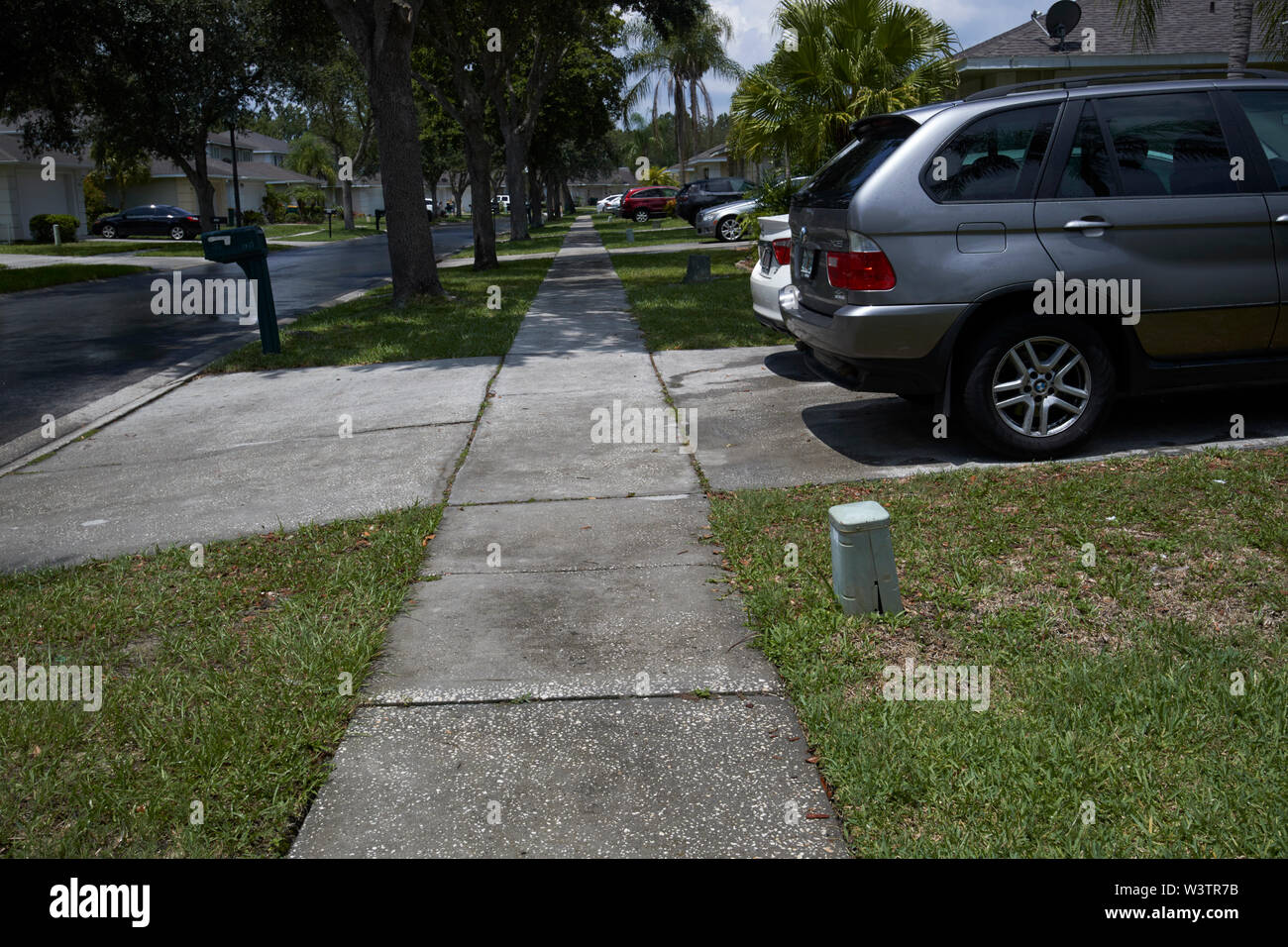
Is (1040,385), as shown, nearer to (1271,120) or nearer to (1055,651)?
(1271,120)

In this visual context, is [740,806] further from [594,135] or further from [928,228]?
[594,135]

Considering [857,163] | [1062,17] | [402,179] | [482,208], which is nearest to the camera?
[857,163]

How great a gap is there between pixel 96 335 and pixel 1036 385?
12.6 meters

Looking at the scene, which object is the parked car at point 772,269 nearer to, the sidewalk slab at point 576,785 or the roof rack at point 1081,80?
the roof rack at point 1081,80

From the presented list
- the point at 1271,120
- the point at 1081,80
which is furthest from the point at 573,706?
the point at 1271,120

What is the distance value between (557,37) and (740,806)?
26.1 metres

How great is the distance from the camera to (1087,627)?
13.6 feet

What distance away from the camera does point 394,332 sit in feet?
42.2

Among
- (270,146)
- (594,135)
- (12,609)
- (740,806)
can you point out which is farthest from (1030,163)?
(270,146)

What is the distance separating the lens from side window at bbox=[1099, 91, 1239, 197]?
20.2 ft

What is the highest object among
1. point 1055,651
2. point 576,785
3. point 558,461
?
point 558,461

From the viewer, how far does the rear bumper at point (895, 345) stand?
19.8 feet

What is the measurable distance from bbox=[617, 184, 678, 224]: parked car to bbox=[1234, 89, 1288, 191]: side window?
43.9 metres

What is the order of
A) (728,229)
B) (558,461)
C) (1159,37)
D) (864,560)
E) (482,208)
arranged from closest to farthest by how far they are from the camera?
(864,560), (558,461), (1159,37), (482,208), (728,229)
